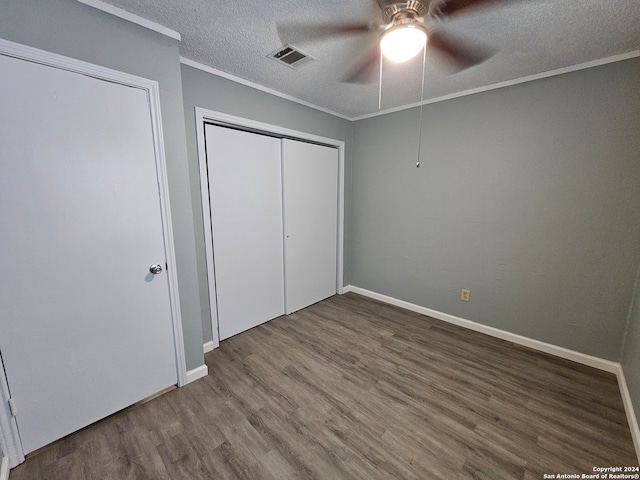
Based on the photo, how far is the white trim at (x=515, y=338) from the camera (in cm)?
202

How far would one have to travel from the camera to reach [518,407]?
1.66 metres

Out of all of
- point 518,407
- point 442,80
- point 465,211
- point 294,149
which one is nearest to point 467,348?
point 518,407

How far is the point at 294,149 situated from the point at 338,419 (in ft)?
8.19

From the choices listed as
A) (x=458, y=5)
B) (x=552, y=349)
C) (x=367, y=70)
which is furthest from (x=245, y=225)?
(x=552, y=349)

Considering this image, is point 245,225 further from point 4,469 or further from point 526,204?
point 526,204

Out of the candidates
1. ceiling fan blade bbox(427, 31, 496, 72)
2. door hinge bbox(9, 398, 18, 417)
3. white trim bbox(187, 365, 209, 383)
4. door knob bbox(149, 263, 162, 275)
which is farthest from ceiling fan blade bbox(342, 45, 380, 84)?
door hinge bbox(9, 398, 18, 417)

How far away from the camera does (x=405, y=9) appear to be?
1.25m

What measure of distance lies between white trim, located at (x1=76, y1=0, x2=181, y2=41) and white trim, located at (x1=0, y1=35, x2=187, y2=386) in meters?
0.30

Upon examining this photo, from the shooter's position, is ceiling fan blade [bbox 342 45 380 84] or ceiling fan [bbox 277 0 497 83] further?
ceiling fan blade [bbox 342 45 380 84]

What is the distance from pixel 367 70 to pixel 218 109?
4.17 ft

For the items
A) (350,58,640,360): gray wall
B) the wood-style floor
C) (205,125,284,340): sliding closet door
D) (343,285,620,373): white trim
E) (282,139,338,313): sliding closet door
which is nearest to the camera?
the wood-style floor

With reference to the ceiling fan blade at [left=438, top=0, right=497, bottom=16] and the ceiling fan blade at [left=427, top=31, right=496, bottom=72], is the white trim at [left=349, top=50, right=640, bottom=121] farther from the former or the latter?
the ceiling fan blade at [left=438, top=0, right=497, bottom=16]

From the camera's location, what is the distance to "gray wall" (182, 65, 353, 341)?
197 cm

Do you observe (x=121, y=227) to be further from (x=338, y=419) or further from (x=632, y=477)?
(x=632, y=477)
